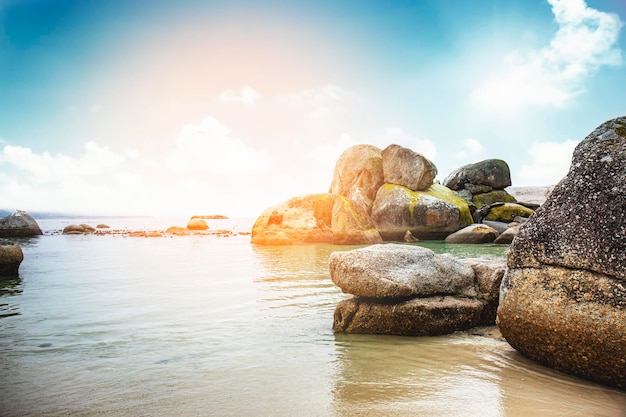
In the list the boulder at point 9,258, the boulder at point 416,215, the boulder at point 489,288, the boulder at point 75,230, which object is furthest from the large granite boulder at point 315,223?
the boulder at point 75,230

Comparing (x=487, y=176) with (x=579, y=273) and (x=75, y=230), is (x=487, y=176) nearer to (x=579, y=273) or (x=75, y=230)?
(x=579, y=273)

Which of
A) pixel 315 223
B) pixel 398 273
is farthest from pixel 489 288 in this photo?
pixel 315 223

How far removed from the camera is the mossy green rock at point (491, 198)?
37.4 m

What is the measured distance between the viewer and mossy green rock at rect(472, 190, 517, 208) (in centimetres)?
3738

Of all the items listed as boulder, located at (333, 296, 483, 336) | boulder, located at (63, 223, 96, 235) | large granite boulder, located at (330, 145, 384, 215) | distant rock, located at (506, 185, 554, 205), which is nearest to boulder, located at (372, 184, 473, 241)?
large granite boulder, located at (330, 145, 384, 215)

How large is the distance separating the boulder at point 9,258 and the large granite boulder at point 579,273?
15.5m

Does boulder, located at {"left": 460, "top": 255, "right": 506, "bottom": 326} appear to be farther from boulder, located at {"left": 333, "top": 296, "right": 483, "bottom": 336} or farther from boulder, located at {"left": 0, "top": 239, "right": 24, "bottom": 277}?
boulder, located at {"left": 0, "top": 239, "right": 24, "bottom": 277}

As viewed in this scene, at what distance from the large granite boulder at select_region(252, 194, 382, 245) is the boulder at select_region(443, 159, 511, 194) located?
16584mm

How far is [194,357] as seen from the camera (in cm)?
566

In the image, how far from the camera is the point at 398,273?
6738 mm

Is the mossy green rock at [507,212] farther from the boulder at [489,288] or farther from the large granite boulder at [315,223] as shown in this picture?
the boulder at [489,288]

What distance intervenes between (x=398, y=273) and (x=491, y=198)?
115 feet

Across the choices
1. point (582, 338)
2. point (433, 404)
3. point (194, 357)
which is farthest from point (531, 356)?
point (194, 357)

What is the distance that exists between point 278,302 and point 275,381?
4.75m
